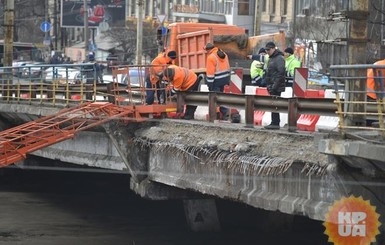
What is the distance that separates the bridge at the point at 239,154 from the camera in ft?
35.7

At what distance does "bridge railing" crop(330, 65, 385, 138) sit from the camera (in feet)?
34.2

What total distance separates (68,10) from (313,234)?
181 feet

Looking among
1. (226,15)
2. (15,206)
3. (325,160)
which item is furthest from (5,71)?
(226,15)

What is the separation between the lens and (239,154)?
13.0 m

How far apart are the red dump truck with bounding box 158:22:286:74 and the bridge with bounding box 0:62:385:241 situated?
436 centimetres

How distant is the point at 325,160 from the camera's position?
11.2 meters

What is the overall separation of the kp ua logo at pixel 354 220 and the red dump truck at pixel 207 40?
12185mm

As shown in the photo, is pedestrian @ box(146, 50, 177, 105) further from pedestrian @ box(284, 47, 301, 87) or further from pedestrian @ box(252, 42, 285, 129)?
pedestrian @ box(284, 47, 301, 87)

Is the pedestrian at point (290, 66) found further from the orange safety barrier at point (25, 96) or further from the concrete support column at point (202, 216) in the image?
the orange safety barrier at point (25, 96)

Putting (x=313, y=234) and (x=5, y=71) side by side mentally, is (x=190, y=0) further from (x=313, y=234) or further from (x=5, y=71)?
(x=313, y=234)

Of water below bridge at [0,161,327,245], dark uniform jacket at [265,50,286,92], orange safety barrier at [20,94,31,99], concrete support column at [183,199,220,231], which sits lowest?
water below bridge at [0,161,327,245]

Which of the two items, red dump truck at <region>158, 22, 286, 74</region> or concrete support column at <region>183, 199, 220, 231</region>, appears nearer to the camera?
concrete support column at <region>183, 199, 220, 231</region>

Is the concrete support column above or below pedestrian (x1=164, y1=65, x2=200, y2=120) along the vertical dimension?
below

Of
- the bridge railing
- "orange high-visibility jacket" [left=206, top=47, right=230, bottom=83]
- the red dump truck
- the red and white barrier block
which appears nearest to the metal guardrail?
the bridge railing
